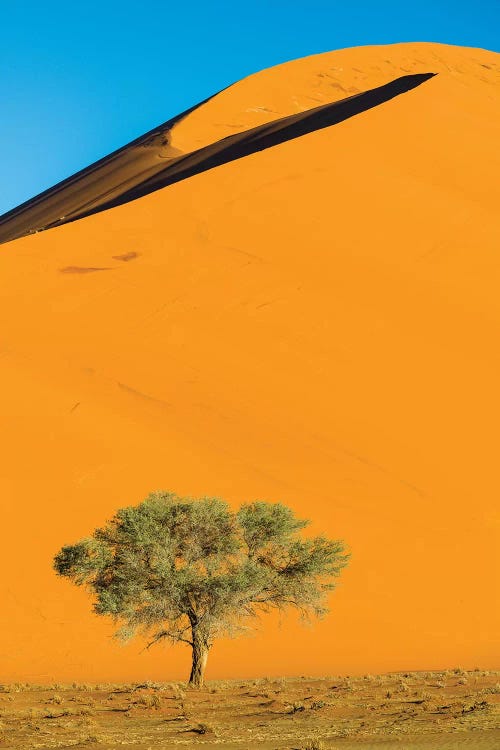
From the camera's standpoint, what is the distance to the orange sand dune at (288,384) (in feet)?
63.8

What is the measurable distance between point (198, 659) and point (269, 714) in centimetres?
325

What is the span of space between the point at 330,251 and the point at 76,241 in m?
7.39

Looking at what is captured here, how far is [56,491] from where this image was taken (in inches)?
845

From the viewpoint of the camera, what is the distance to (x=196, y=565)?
1666 cm

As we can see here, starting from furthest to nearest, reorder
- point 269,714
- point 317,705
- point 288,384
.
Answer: point 288,384 → point 317,705 → point 269,714

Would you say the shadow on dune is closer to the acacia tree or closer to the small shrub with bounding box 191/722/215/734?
the acacia tree

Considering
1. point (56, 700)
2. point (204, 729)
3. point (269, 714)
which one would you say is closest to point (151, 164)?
point (56, 700)

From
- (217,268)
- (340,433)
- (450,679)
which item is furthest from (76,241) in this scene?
(450,679)

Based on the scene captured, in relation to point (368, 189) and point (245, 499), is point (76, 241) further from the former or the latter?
point (245, 499)

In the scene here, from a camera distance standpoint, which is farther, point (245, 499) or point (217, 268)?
point (217, 268)

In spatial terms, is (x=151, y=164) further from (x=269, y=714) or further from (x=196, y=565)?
(x=269, y=714)

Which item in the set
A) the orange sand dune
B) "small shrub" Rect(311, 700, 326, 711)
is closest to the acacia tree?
the orange sand dune

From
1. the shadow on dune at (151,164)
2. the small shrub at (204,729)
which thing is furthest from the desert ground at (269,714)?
the shadow on dune at (151,164)

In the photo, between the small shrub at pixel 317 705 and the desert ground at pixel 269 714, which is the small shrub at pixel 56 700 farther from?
the small shrub at pixel 317 705
